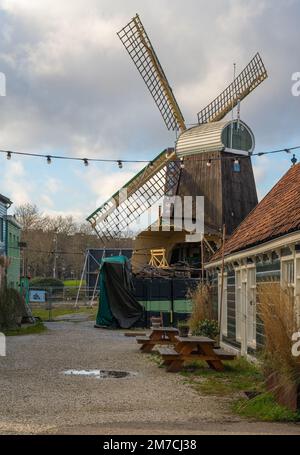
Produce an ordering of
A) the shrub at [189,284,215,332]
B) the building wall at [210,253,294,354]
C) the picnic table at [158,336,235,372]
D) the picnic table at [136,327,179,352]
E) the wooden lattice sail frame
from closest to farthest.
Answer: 1. the building wall at [210,253,294,354]
2. the picnic table at [158,336,235,372]
3. the picnic table at [136,327,179,352]
4. the shrub at [189,284,215,332]
5. the wooden lattice sail frame

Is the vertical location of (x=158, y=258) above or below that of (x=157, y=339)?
above

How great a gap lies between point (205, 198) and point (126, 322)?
888cm

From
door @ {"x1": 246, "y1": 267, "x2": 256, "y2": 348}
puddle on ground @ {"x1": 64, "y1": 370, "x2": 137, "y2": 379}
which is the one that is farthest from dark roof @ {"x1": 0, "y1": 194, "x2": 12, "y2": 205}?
puddle on ground @ {"x1": 64, "y1": 370, "x2": 137, "y2": 379}

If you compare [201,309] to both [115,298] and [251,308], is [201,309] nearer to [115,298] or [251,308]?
[251,308]

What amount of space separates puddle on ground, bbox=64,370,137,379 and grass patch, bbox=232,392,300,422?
3.60m

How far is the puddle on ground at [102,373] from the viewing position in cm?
1276

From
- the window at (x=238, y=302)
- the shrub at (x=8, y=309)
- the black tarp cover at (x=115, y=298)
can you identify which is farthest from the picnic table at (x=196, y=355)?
the black tarp cover at (x=115, y=298)

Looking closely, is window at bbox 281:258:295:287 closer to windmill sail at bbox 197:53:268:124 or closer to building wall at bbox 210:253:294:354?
building wall at bbox 210:253:294:354

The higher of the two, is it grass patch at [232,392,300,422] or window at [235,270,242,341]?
window at [235,270,242,341]

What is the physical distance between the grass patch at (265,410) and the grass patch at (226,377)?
20.5 inches

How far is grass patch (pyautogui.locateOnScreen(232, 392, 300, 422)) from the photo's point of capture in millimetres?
8234

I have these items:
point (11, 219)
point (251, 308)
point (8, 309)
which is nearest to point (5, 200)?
point (11, 219)

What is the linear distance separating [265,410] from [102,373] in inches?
205

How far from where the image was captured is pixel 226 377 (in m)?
12.6
